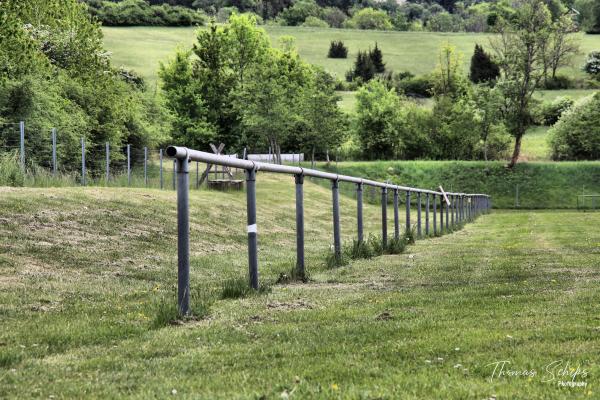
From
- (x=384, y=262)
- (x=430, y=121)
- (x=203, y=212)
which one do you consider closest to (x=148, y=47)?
(x=430, y=121)

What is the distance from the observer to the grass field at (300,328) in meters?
3.84

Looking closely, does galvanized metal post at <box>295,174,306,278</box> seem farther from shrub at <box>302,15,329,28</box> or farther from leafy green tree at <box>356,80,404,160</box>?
shrub at <box>302,15,329,28</box>

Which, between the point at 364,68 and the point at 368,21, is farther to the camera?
the point at 368,21

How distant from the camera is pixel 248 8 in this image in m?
193

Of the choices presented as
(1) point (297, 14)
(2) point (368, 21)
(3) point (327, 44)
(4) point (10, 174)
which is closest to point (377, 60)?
(3) point (327, 44)

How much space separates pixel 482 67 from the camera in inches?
4594

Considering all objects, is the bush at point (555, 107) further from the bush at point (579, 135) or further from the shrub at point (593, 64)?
the shrub at point (593, 64)

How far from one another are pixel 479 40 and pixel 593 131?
71267 mm

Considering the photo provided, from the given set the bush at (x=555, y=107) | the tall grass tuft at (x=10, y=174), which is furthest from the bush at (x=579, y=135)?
the tall grass tuft at (x=10, y=174)

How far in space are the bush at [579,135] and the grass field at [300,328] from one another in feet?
215

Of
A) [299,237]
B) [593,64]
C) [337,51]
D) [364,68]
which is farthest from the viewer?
[337,51]

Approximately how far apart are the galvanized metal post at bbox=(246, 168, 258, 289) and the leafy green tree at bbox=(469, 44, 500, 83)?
371 feet

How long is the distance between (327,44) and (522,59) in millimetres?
78615

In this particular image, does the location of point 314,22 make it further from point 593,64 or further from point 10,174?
point 10,174
